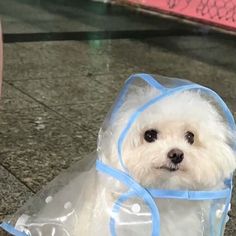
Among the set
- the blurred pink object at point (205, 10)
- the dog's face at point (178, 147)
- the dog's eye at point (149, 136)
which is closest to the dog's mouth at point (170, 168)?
the dog's face at point (178, 147)

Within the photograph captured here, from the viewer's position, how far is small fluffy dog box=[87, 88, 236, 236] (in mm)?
2281

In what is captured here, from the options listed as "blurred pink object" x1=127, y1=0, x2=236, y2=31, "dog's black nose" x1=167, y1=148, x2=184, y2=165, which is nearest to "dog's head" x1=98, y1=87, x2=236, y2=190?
"dog's black nose" x1=167, y1=148, x2=184, y2=165

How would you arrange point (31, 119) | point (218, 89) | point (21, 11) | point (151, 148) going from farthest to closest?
point (21, 11) → point (218, 89) → point (31, 119) → point (151, 148)

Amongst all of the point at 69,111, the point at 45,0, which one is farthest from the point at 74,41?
the point at 45,0

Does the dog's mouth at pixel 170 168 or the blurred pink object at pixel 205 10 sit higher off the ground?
the dog's mouth at pixel 170 168

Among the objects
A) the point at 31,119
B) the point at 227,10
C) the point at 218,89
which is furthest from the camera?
the point at 227,10

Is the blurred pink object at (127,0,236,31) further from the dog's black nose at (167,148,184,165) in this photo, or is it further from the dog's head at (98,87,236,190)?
the dog's black nose at (167,148,184,165)

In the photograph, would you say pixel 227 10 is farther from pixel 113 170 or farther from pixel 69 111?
pixel 113 170

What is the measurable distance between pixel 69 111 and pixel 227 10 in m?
3.59

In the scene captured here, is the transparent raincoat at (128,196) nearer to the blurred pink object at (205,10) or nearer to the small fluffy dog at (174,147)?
the small fluffy dog at (174,147)

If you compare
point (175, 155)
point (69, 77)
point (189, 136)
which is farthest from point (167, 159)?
point (69, 77)

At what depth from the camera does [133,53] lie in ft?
23.7

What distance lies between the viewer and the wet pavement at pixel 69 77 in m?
3.91

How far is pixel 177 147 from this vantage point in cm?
228
